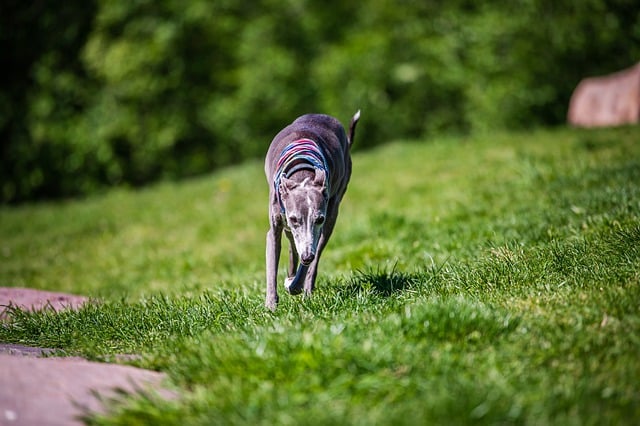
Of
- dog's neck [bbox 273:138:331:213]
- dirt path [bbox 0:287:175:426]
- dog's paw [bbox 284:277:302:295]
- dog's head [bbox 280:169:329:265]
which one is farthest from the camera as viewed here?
dog's paw [bbox 284:277:302:295]

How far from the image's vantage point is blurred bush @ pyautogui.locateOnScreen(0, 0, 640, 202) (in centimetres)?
1914

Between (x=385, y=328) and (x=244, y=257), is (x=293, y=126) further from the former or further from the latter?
(x=244, y=257)

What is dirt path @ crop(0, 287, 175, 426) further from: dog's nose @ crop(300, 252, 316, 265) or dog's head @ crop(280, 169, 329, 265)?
dog's head @ crop(280, 169, 329, 265)

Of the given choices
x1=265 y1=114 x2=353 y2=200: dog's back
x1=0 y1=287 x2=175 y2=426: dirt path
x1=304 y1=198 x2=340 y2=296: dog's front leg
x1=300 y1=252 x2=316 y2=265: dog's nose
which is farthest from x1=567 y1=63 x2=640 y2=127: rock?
x1=0 y1=287 x2=175 y2=426: dirt path

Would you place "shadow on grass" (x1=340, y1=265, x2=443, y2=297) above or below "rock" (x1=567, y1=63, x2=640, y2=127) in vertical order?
above

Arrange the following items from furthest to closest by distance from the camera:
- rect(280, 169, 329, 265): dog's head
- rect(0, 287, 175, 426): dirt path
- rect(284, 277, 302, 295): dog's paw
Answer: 1. rect(284, 277, 302, 295): dog's paw
2. rect(280, 169, 329, 265): dog's head
3. rect(0, 287, 175, 426): dirt path

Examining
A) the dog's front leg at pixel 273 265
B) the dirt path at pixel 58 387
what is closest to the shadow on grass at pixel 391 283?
the dog's front leg at pixel 273 265

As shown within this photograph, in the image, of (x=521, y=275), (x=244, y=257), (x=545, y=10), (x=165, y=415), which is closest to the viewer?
(x=165, y=415)

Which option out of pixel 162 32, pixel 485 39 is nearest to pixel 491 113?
pixel 485 39

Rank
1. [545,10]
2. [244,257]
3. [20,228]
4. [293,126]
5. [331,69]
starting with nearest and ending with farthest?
[293,126]
[244,257]
[20,228]
[545,10]
[331,69]

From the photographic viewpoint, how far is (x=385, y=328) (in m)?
3.67

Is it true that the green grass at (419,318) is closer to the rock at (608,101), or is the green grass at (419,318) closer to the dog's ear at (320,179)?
the dog's ear at (320,179)

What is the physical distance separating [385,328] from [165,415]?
1.29m

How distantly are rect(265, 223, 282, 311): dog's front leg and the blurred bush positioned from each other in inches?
538
